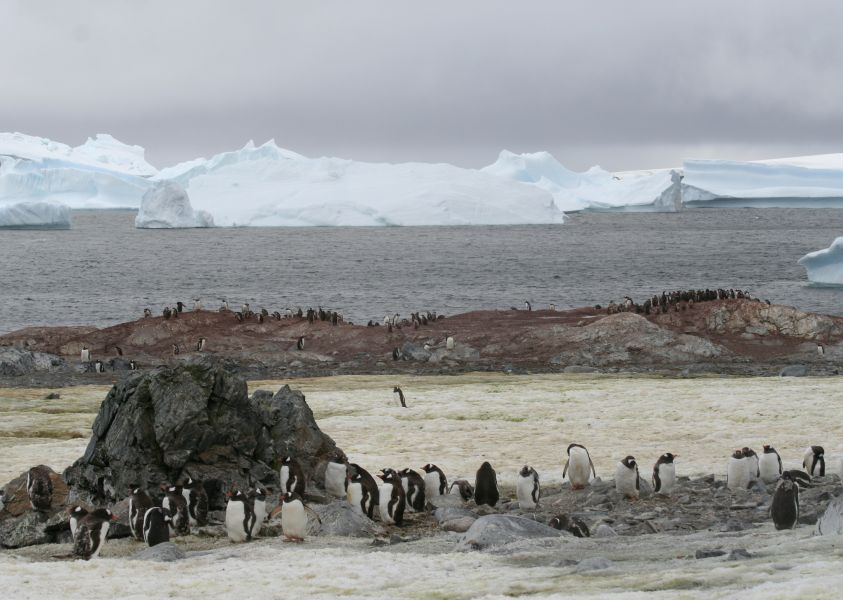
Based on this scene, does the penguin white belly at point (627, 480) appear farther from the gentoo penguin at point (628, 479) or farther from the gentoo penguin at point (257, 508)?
the gentoo penguin at point (257, 508)

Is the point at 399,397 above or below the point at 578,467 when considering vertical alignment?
above

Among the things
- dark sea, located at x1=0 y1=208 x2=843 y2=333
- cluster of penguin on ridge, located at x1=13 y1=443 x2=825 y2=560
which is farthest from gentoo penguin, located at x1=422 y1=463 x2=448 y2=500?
dark sea, located at x1=0 y1=208 x2=843 y2=333

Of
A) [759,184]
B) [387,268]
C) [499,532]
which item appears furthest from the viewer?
[759,184]

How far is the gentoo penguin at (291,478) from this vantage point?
17.5 metres

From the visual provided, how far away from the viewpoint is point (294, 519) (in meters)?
14.3

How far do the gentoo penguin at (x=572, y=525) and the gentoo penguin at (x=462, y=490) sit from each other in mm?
3425

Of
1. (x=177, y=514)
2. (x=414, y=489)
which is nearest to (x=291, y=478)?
(x=414, y=489)

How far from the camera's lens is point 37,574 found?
12.8 m

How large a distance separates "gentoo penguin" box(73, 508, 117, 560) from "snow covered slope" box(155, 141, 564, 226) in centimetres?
12906

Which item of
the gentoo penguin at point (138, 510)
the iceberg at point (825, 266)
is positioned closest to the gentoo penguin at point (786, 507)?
the gentoo penguin at point (138, 510)

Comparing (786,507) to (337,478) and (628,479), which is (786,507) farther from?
(337,478)

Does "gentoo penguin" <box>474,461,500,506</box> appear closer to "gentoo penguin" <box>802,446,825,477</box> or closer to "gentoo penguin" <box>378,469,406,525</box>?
"gentoo penguin" <box>378,469,406,525</box>

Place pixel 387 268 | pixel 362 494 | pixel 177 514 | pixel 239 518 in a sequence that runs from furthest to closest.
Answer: pixel 387 268 → pixel 362 494 → pixel 177 514 → pixel 239 518

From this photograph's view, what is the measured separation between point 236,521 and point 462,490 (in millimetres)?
4590
